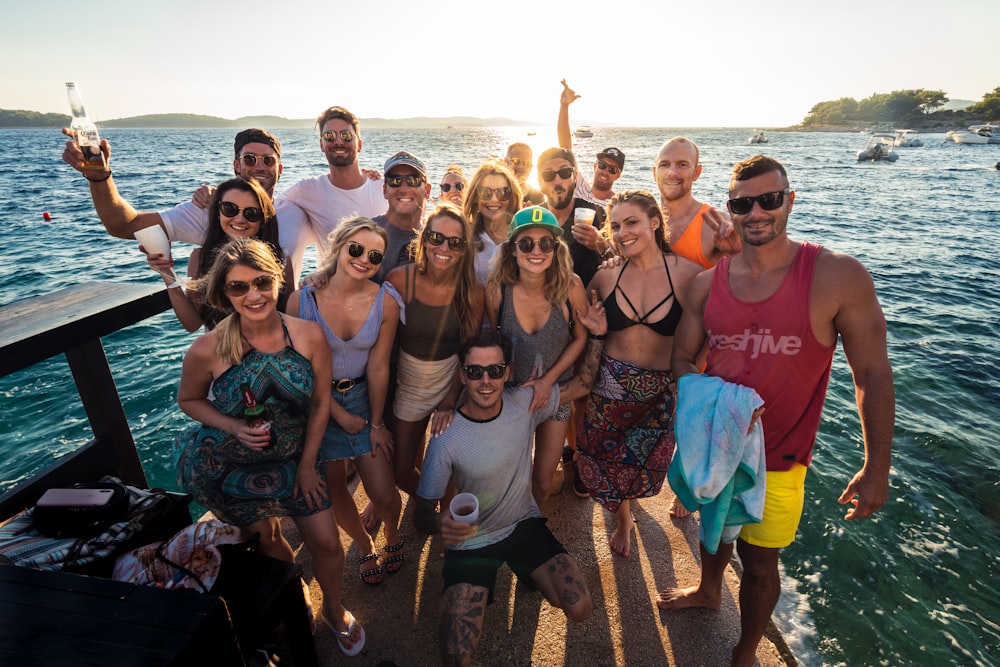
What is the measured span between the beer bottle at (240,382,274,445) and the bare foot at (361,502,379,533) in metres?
1.79

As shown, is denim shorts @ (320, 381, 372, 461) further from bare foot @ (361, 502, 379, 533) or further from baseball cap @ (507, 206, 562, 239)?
baseball cap @ (507, 206, 562, 239)

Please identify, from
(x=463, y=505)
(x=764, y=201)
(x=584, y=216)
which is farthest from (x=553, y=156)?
(x=463, y=505)

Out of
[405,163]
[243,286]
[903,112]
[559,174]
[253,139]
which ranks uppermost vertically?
[903,112]

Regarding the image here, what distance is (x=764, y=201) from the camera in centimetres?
272

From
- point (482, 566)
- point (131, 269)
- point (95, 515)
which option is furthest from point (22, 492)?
point (131, 269)

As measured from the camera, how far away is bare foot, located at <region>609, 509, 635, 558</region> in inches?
151

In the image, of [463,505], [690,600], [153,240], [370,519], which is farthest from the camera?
[370,519]

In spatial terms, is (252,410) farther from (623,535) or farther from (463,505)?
(623,535)

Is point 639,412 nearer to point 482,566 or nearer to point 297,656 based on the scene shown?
point 482,566

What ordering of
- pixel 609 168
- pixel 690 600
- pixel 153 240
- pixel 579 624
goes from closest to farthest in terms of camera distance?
pixel 153 240, pixel 579 624, pixel 690 600, pixel 609 168

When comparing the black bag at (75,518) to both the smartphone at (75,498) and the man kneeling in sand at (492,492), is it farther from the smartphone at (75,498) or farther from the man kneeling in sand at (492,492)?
the man kneeling in sand at (492,492)

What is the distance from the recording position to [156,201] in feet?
89.9

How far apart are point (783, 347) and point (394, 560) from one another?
3.20 m

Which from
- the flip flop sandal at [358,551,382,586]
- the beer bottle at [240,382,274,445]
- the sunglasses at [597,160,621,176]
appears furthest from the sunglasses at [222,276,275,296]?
the sunglasses at [597,160,621,176]
